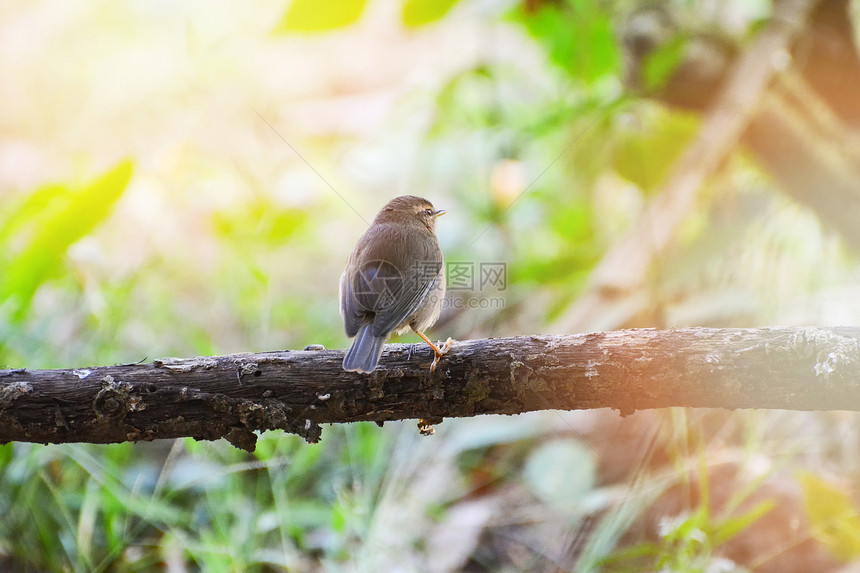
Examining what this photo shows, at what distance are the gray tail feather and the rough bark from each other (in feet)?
0.27

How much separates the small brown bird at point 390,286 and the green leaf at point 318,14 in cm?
116

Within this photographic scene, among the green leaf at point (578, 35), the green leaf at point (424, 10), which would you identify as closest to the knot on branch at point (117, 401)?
the green leaf at point (424, 10)

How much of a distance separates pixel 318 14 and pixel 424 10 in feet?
3.72

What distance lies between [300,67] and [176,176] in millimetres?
3689

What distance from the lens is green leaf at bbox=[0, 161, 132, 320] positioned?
13.2ft

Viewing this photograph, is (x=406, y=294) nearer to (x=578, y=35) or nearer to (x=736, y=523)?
(x=736, y=523)

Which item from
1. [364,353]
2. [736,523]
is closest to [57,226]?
[364,353]

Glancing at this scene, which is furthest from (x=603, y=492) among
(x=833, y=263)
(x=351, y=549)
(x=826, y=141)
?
(x=826, y=141)

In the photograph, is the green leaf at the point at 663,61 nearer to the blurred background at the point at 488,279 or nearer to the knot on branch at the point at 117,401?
the blurred background at the point at 488,279

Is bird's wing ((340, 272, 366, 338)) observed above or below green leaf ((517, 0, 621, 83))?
below

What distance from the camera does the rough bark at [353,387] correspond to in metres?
2.29

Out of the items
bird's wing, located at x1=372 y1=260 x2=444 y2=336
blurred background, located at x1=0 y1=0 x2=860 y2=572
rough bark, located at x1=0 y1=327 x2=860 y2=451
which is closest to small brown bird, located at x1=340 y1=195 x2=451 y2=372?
bird's wing, located at x1=372 y1=260 x2=444 y2=336

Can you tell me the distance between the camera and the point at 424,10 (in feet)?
15.3

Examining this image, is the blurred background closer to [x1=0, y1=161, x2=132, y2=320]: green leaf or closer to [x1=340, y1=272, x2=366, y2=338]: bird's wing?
[x1=0, y1=161, x2=132, y2=320]: green leaf
